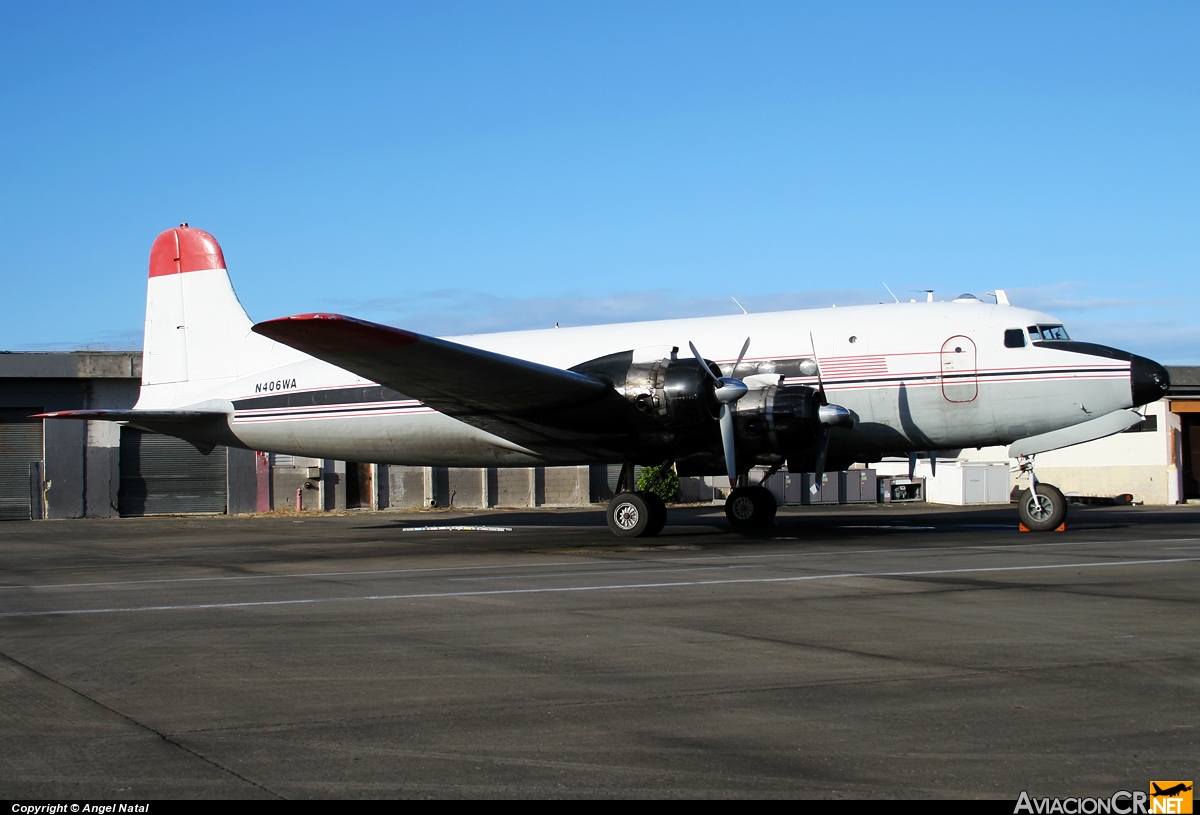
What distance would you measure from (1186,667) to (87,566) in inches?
533

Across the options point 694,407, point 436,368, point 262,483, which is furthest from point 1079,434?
point 262,483

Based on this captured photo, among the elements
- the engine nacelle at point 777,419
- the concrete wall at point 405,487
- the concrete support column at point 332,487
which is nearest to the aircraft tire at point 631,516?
the engine nacelle at point 777,419

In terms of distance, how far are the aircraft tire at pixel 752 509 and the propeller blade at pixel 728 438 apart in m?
3.57

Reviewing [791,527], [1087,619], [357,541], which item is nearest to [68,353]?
[357,541]

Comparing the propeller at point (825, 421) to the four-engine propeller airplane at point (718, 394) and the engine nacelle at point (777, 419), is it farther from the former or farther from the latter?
the engine nacelle at point (777, 419)

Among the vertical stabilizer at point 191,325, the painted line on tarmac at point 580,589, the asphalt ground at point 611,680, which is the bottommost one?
the painted line on tarmac at point 580,589

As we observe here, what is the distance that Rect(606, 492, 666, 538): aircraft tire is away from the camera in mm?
17859

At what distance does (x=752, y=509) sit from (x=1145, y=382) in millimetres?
7257

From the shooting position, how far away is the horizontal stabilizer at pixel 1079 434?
669 inches

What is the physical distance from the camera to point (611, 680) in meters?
6.05

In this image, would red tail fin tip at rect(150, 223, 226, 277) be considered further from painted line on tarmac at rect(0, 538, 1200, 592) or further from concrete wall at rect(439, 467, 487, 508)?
concrete wall at rect(439, 467, 487, 508)

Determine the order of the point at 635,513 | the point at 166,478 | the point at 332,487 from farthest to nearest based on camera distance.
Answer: the point at 332,487 → the point at 166,478 → the point at 635,513

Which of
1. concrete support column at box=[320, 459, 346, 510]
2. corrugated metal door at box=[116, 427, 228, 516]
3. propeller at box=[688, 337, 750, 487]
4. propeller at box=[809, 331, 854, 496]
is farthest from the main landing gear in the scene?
corrugated metal door at box=[116, 427, 228, 516]

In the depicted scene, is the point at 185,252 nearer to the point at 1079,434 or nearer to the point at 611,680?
the point at 1079,434
